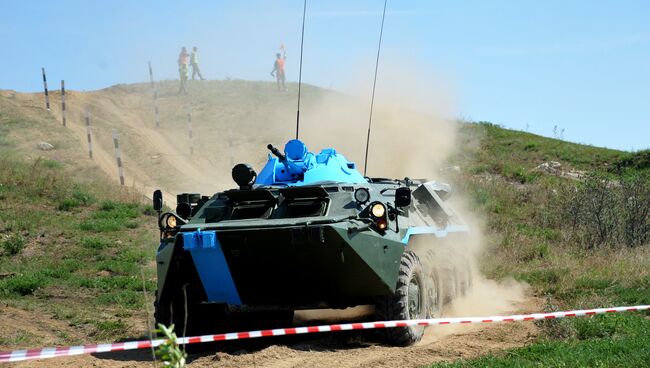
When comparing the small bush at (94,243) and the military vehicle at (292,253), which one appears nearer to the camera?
the military vehicle at (292,253)

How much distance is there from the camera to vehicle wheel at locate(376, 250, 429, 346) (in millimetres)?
8992

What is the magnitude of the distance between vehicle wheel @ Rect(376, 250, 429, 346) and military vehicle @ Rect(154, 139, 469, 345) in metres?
0.01

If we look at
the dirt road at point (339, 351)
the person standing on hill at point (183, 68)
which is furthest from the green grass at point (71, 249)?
the person standing on hill at point (183, 68)

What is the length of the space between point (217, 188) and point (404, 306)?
13.8 m

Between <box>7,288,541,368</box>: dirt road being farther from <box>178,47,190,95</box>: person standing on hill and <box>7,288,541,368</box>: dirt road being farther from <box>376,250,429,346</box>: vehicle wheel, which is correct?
<box>178,47,190,95</box>: person standing on hill

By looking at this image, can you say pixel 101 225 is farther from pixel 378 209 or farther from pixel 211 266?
pixel 378 209

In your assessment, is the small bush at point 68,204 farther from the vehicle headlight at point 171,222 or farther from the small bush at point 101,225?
the vehicle headlight at point 171,222

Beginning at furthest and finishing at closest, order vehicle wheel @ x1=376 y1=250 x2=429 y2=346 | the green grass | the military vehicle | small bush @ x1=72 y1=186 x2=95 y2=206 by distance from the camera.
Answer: small bush @ x1=72 y1=186 x2=95 y2=206, the green grass, vehicle wheel @ x1=376 y1=250 x2=429 y2=346, the military vehicle

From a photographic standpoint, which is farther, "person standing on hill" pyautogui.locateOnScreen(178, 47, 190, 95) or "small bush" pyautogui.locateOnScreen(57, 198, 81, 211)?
"person standing on hill" pyautogui.locateOnScreen(178, 47, 190, 95)

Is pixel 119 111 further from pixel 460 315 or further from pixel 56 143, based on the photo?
pixel 460 315

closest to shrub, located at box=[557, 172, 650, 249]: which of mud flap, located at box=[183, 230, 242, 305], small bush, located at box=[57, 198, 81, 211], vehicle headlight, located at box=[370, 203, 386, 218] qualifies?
vehicle headlight, located at box=[370, 203, 386, 218]

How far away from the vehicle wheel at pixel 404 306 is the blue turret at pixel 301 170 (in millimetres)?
1448

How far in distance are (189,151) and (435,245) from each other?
52.8ft

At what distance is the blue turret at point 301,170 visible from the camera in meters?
10.4
